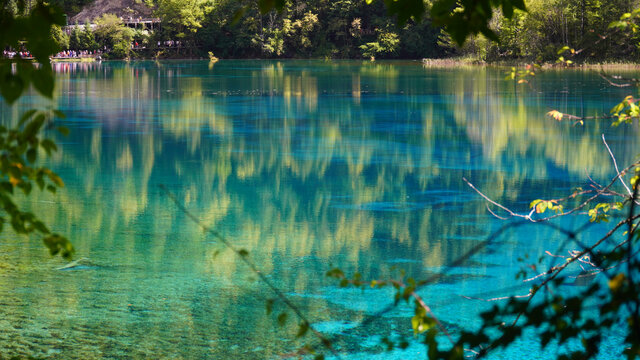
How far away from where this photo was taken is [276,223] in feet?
30.0

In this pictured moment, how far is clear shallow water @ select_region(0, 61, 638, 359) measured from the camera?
5.94 meters

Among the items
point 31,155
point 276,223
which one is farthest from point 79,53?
point 31,155

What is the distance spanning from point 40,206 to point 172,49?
67576mm

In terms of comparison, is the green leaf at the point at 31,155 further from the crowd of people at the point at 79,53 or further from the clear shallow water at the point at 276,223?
the crowd of people at the point at 79,53

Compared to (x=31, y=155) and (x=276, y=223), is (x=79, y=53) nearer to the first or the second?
(x=276, y=223)

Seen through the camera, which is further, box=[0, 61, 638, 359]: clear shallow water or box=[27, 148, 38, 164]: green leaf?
box=[0, 61, 638, 359]: clear shallow water

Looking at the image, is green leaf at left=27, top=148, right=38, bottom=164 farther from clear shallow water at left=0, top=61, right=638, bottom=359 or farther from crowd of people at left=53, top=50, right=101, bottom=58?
crowd of people at left=53, top=50, right=101, bottom=58

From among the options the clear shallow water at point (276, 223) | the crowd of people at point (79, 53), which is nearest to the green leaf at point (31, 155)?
the clear shallow water at point (276, 223)

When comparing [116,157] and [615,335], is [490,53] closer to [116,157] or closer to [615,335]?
[116,157]

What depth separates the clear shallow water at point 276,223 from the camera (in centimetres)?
594

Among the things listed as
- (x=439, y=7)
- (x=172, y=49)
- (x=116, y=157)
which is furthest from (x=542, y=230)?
(x=172, y=49)

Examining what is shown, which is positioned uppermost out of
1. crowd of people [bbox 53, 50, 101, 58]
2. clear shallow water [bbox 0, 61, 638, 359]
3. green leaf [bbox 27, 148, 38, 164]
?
crowd of people [bbox 53, 50, 101, 58]

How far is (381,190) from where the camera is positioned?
432 inches

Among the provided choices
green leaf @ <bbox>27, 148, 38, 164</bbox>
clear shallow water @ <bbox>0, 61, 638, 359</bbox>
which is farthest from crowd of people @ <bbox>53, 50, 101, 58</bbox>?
green leaf @ <bbox>27, 148, 38, 164</bbox>
